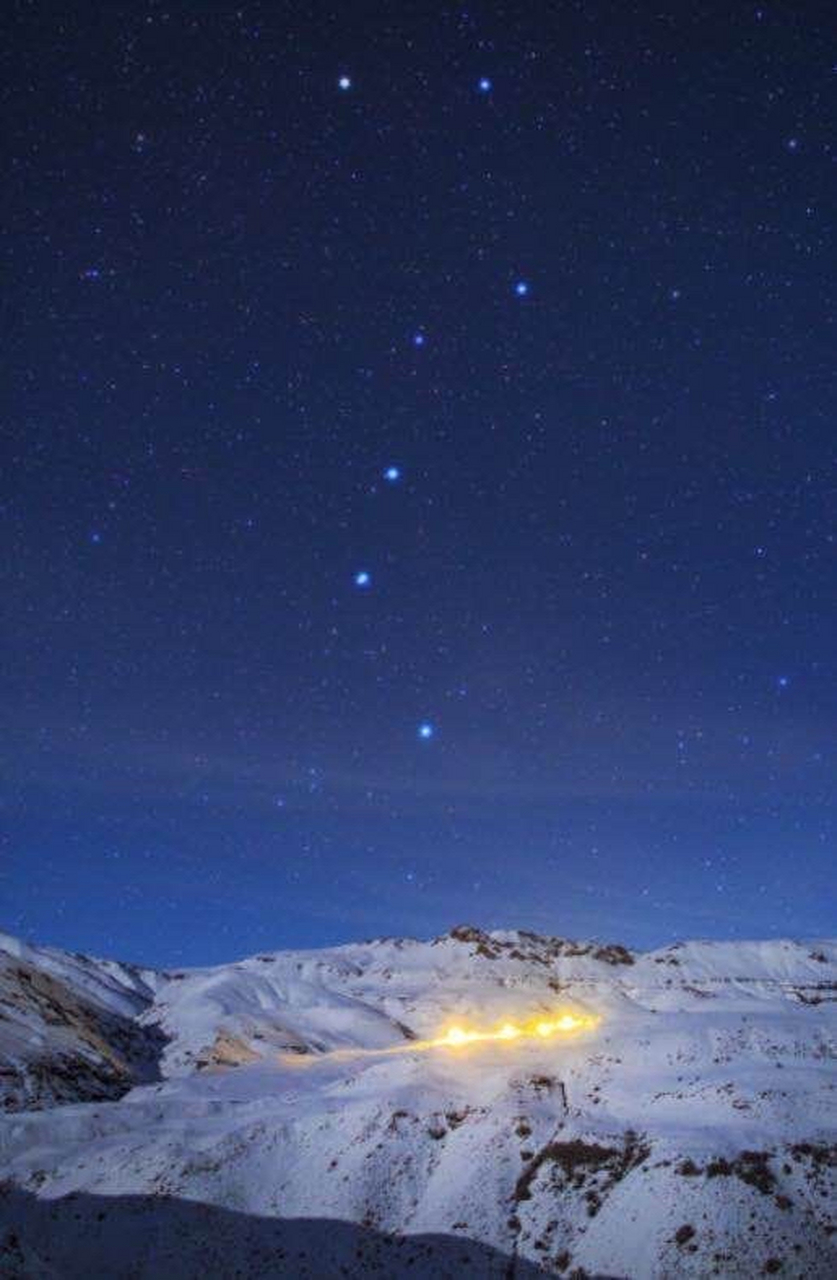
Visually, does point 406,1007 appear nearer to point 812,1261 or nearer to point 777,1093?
point 777,1093

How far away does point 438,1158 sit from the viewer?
137 ft

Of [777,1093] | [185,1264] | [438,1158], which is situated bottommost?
[185,1264]

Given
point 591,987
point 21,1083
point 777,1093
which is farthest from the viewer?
point 591,987

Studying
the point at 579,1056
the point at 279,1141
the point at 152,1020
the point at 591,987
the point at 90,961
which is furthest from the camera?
the point at 90,961

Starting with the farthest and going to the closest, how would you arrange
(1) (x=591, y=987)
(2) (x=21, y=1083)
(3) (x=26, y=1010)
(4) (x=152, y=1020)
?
(1) (x=591, y=987), (4) (x=152, y=1020), (3) (x=26, y=1010), (2) (x=21, y=1083)

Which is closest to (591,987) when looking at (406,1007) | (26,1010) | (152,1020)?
(406,1007)

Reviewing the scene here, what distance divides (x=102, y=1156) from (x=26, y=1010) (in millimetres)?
44148

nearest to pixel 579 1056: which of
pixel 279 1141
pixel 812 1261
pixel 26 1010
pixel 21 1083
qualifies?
pixel 279 1141

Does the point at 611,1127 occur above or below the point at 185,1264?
above

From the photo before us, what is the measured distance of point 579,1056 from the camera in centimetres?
5241

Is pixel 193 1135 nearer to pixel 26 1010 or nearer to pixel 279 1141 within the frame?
pixel 279 1141

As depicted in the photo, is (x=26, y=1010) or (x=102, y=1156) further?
(x=26, y=1010)

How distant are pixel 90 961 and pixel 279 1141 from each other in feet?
494

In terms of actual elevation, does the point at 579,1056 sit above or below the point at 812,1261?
above
